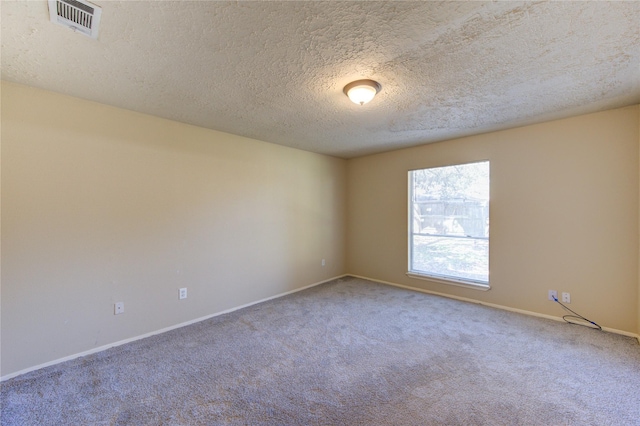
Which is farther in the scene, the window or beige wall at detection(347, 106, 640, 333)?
the window

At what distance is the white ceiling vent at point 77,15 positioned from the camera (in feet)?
4.36

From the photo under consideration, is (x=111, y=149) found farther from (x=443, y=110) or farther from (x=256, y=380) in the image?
(x=443, y=110)

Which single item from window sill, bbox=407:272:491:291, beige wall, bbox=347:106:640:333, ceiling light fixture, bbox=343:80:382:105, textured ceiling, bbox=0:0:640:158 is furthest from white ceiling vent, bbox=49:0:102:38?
window sill, bbox=407:272:491:291

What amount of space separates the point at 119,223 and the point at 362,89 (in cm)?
259

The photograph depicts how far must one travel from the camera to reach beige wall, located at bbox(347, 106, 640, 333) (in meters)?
2.69

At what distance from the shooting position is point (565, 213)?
3.01m

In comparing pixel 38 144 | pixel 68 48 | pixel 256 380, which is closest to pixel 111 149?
pixel 38 144

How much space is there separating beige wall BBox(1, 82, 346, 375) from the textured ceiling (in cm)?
36

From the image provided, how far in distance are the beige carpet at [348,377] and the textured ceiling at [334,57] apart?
2291 mm

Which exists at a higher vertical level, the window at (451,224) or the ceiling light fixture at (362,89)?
the ceiling light fixture at (362,89)

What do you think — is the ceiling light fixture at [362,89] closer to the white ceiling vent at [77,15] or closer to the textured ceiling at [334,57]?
the textured ceiling at [334,57]

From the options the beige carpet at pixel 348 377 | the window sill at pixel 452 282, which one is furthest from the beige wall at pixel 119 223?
the window sill at pixel 452 282

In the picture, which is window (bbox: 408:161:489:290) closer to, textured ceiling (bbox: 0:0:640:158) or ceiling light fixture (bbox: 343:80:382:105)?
textured ceiling (bbox: 0:0:640:158)

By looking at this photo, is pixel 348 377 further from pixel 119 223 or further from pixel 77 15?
pixel 77 15
